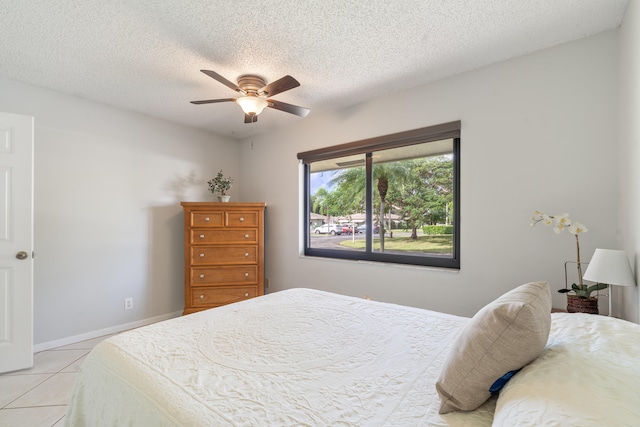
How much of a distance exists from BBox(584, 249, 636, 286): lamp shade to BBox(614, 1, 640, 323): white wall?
7cm

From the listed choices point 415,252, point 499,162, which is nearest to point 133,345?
point 415,252

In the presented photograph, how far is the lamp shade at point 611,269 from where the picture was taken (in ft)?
4.48

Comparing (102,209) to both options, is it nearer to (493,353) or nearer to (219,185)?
(219,185)

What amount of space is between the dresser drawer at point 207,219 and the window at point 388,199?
3.34 feet

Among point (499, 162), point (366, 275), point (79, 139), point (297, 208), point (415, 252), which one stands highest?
point (79, 139)

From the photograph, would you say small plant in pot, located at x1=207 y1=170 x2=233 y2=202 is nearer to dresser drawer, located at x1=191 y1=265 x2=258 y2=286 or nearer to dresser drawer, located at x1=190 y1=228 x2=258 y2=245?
dresser drawer, located at x1=190 y1=228 x2=258 y2=245

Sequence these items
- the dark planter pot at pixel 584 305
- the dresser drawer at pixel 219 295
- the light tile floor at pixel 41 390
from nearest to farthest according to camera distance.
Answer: the dark planter pot at pixel 584 305, the light tile floor at pixel 41 390, the dresser drawer at pixel 219 295

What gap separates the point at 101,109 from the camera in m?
2.93

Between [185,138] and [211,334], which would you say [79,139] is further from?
[211,334]

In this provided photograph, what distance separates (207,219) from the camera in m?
3.24

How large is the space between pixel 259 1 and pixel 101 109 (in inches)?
93.0

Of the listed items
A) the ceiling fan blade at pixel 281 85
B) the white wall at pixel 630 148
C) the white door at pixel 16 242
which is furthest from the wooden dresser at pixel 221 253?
the white wall at pixel 630 148

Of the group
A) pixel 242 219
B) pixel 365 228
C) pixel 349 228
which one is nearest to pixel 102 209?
pixel 242 219

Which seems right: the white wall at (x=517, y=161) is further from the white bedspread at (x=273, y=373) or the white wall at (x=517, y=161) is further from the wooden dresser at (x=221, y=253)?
the wooden dresser at (x=221, y=253)
